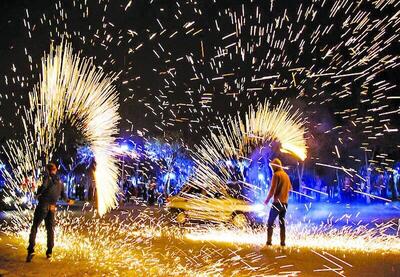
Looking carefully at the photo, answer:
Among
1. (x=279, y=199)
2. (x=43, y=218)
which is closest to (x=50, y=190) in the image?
(x=43, y=218)

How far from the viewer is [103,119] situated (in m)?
14.8

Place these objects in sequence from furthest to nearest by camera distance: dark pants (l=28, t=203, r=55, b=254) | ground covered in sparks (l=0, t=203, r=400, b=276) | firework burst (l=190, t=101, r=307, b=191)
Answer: firework burst (l=190, t=101, r=307, b=191), dark pants (l=28, t=203, r=55, b=254), ground covered in sparks (l=0, t=203, r=400, b=276)

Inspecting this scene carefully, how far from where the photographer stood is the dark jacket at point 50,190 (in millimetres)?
8555

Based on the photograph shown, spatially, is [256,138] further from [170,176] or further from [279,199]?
[170,176]

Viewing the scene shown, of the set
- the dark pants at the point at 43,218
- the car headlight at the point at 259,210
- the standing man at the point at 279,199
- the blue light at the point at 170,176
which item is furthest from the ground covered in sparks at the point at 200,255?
the blue light at the point at 170,176

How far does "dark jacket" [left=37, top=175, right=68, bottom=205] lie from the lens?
8.55 meters

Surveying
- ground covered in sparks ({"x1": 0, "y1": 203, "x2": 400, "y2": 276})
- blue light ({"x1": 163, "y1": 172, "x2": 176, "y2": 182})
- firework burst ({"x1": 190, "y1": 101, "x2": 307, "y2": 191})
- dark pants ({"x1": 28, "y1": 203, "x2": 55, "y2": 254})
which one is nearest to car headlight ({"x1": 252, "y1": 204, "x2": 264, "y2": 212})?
firework burst ({"x1": 190, "y1": 101, "x2": 307, "y2": 191})

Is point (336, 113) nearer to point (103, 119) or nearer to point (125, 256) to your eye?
point (103, 119)

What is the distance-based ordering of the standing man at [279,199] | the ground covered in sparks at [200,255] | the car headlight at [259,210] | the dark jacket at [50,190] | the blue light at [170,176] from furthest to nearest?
the blue light at [170,176] < the car headlight at [259,210] < the standing man at [279,199] < the dark jacket at [50,190] < the ground covered in sparks at [200,255]

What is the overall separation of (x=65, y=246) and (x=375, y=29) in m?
11.7

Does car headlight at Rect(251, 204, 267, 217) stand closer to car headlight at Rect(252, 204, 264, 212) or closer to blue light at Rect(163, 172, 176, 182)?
car headlight at Rect(252, 204, 264, 212)

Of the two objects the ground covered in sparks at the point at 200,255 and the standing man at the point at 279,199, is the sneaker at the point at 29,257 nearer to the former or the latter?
the ground covered in sparks at the point at 200,255

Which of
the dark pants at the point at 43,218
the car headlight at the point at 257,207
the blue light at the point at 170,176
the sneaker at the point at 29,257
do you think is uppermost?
the blue light at the point at 170,176

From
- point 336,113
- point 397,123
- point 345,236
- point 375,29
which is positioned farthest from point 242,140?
point 345,236
